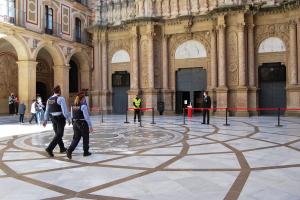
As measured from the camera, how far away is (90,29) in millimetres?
26328

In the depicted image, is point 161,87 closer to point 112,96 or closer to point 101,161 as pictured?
point 112,96

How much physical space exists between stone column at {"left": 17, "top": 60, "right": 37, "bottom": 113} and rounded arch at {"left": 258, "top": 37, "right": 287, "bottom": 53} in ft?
53.4

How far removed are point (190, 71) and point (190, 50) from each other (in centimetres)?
164

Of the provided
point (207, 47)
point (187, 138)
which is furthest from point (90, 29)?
point (187, 138)

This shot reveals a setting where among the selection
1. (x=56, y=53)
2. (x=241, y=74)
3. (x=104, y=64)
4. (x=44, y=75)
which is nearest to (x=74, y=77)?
(x=44, y=75)

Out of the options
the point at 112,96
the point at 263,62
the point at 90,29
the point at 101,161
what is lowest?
the point at 101,161

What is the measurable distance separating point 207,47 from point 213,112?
502 centimetres

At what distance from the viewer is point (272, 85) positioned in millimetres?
21750

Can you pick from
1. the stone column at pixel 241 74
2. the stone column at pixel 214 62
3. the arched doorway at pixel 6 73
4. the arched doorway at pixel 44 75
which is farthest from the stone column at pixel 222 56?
the arched doorway at pixel 6 73

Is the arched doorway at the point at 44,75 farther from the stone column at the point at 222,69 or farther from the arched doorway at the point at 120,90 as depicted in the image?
the stone column at the point at 222,69

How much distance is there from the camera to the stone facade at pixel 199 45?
69.5 ft

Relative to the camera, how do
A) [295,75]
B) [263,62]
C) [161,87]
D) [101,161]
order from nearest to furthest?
1. [101,161]
2. [295,75]
3. [263,62]
4. [161,87]

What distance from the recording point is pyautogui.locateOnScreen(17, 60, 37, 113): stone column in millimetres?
20766

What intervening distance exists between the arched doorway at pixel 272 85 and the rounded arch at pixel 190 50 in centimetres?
451
